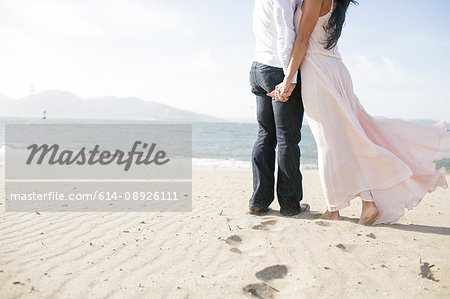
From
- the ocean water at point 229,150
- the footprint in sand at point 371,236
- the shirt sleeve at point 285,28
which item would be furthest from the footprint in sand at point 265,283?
the ocean water at point 229,150

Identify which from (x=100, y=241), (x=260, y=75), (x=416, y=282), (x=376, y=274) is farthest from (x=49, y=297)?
(x=260, y=75)

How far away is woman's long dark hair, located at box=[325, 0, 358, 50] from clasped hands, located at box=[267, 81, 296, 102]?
51 cm

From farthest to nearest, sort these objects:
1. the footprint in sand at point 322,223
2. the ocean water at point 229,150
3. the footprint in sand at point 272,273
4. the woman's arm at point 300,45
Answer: the ocean water at point 229,150
the footprint in sand at point 322,223
the woman's arm at point 300,45
the footprint in sand at point 272,273

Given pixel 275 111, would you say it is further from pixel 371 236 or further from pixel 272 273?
pixel 272 273

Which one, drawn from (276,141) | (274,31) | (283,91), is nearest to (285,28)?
(274,31)

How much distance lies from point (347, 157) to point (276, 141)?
0.71 metres

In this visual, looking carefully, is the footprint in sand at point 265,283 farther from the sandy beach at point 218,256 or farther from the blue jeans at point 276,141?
the blue jeans at point 276,141

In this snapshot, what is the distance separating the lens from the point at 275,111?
3.00 m

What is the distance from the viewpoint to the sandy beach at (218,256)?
Result: 1.85m

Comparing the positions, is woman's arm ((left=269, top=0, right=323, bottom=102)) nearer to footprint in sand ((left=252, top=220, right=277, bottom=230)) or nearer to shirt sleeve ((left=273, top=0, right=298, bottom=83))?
shirt sleeve ((left=273, top=0, right=298, bottom=83))

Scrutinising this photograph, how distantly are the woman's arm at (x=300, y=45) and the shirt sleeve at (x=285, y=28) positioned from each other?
5 cm

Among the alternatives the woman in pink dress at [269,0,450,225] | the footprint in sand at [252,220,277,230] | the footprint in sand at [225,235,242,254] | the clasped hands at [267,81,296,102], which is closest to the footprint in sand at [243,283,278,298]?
the footprint in sand at [225,235,242,254]

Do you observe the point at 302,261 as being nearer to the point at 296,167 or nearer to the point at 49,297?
the point at 296,167

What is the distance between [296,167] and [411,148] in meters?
1.04
